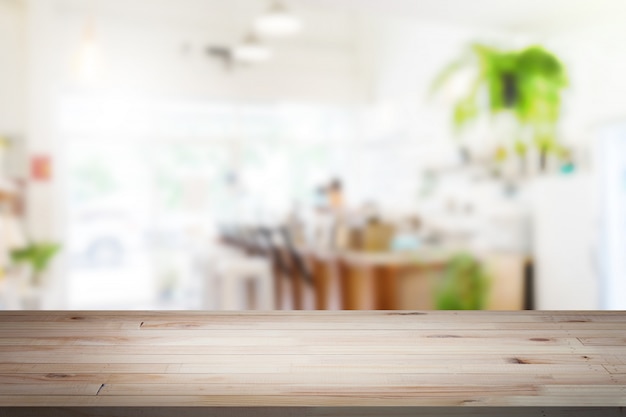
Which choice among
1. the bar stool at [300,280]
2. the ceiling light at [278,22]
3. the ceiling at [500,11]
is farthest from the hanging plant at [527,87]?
the bar stool at [300,280]

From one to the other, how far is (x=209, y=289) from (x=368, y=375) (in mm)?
5093

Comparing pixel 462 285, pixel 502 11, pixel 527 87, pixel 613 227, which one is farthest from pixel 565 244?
pixel 502 11

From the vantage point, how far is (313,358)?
2.05 ft

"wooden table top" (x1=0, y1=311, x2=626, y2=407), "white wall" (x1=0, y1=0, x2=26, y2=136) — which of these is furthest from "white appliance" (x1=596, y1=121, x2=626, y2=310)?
"white wall" (x1=0, y1=0, x2=26, y2=136)

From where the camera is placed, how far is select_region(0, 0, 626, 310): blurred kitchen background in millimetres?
4438

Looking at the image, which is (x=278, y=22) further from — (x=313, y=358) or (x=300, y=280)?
(x=313, y=358)

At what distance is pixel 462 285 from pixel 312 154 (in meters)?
5.16

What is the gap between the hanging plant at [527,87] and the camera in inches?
198

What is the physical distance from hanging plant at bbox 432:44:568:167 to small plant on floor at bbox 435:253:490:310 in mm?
1297

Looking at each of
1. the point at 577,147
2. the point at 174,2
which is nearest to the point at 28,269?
the point at 174,2

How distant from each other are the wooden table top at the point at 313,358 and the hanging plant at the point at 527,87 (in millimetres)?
4615

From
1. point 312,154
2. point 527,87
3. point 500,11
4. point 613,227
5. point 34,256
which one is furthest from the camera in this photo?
point 312,154

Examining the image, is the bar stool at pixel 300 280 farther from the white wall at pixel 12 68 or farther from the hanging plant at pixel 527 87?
the white wall at pixel 12 68

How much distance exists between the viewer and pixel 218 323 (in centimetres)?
71
